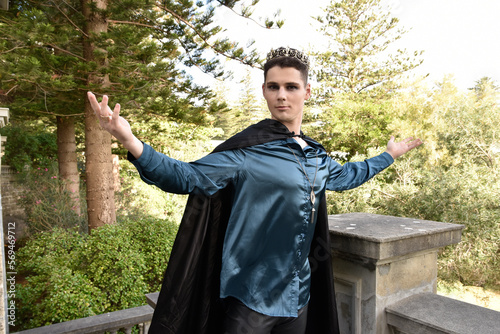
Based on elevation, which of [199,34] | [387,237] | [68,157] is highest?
[199,34]

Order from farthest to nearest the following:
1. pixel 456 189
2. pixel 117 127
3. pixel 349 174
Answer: pixel 456 189
pixel 349 174
pixel 117 127

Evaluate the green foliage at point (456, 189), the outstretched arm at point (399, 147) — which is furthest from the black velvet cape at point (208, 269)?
the green foliage at point (456, 189)

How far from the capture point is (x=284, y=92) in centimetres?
147

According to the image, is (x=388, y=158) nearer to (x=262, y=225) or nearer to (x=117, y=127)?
(x=262, y=225)

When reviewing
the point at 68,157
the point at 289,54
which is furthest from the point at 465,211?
the point at 68,157

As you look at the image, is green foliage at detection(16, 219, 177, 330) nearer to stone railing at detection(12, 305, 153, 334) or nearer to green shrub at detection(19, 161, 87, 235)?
stone railing at detection(12, 305, 153, 334)

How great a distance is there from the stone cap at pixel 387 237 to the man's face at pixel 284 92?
634 mm

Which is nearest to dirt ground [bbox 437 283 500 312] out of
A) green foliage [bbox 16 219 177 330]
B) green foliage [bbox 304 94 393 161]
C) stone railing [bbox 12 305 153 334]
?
green foliage [bbox 304 94 393 161]

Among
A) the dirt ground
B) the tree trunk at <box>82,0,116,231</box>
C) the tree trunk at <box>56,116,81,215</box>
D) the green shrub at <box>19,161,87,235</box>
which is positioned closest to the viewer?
the tree trunk at <box>82,0,116,231</box>

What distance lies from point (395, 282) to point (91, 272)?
14.7 feet

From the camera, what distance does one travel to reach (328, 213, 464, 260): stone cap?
4.54 ft

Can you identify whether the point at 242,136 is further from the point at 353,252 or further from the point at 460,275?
the point at 460,275

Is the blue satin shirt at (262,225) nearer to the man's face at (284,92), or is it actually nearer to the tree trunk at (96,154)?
the man's face at (284,92)

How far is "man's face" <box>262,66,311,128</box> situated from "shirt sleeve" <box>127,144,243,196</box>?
1.06ft
